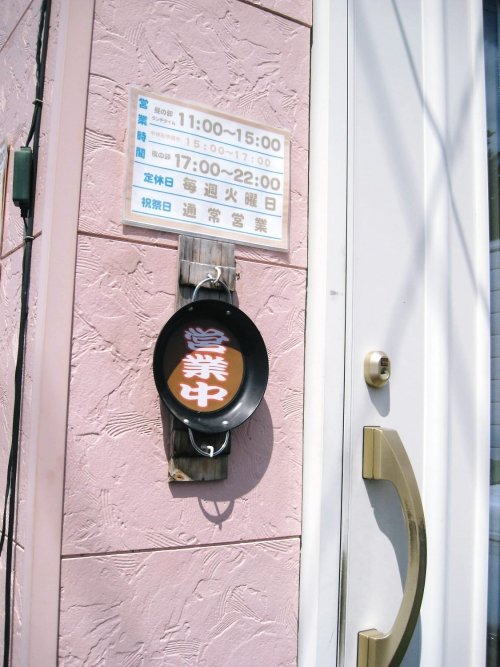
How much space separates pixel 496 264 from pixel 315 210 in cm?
52

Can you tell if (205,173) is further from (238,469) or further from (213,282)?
(238,469)

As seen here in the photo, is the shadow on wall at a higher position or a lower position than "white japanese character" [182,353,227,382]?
lower

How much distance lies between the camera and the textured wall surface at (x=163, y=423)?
3.91 ft

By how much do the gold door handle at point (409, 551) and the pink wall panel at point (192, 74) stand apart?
1.54ft

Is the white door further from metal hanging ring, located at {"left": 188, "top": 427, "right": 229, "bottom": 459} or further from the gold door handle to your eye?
metal hanging ring, located at {"left": 188, "top": 427, "right": 229, "bottom": 459}

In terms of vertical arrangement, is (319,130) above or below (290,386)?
above

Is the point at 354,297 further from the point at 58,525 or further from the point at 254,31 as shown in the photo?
the point at 58,525

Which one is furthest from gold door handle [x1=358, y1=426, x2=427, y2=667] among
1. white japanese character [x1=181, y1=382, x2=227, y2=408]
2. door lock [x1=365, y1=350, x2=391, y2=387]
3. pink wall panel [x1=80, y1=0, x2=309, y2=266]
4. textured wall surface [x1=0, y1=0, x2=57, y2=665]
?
textured wall surface [x1=0, y1=0, x2=57, y2=665]

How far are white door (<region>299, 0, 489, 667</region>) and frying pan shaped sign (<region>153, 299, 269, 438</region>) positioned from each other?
0.17 metres

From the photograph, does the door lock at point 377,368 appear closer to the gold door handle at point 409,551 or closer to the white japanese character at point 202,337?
the gold door handle at point 409,551

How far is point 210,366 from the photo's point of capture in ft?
4.32

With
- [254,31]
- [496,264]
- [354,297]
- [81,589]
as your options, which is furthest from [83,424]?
[496,264]

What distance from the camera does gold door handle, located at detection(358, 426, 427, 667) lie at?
1343mm

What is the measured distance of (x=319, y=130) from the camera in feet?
4.86
